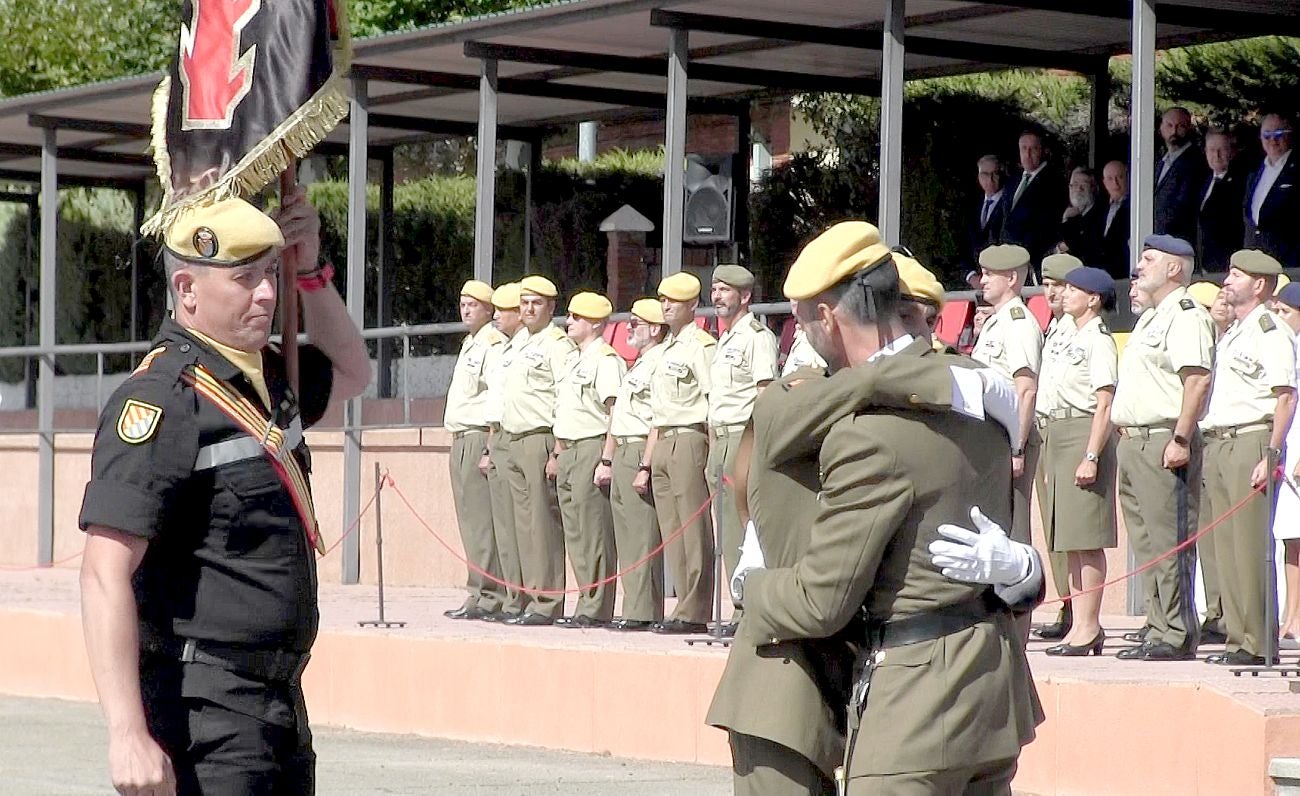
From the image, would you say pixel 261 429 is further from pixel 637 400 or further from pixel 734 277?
pixel 637 400

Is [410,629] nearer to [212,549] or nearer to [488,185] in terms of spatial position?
[488,185]

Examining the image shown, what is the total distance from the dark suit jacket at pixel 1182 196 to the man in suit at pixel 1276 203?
552 mm

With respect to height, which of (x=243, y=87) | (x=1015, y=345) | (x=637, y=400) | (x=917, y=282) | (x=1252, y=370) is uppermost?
(x=243, y=87)

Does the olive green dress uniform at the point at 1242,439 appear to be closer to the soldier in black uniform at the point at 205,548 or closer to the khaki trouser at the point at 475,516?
the khaki trouser at the point at 475,516

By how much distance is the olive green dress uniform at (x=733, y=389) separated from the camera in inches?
488

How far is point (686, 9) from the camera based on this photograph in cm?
1586

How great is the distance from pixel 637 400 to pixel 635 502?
62 centimetres

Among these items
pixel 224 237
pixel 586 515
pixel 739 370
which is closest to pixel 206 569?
pixel 224 237

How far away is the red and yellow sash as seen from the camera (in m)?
4.36

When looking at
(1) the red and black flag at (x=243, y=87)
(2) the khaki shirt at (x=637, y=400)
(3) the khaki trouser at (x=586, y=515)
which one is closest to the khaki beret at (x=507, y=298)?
(3) the khaki trouser at (x=586, y=515)

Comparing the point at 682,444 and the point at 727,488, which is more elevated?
the point at 682,444

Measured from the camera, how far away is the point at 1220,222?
14.2 meters

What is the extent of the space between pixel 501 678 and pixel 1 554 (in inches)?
529

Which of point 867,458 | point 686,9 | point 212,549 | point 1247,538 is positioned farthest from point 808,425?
point 686,9
